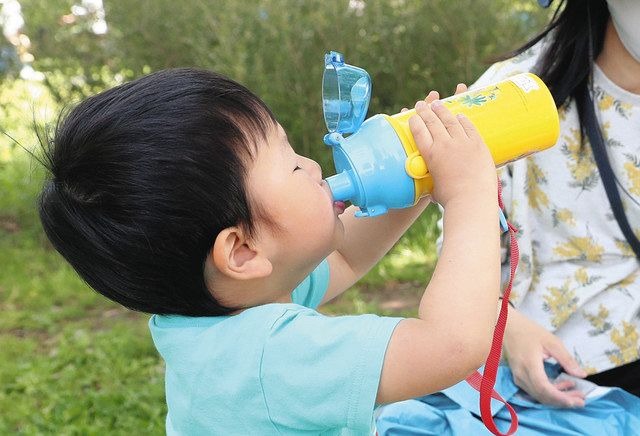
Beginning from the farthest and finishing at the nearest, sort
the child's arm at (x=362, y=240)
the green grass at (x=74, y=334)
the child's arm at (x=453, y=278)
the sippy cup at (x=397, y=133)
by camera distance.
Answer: the green grass at (x=74, y=334), the child's arm at (x=362, y=240), the sippy cup at (x=397, y=133), the child's arm at (x=453, y=278)

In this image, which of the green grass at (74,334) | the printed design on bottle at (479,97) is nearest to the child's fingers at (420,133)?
the printed design on bottle at (479,97)

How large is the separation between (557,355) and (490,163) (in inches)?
27.4

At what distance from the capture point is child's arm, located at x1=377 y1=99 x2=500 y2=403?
1.29m

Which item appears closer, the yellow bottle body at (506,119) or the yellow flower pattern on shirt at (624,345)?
the yellow bottle body at (506,119)

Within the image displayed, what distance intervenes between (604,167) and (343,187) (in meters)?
0.84

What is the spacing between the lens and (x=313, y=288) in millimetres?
1778

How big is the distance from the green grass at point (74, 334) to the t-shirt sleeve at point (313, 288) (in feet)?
3.96

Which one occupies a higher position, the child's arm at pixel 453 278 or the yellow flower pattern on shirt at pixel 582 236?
the child's arm at pixel 453 278

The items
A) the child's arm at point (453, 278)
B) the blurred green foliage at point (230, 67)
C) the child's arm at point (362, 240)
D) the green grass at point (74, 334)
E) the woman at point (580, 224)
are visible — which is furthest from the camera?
the blurred green foliage at point (230, 67)

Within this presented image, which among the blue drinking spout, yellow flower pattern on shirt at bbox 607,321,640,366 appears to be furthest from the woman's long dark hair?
the blue drinking spout

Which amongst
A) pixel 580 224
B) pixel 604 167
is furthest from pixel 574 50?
pixel 580 224

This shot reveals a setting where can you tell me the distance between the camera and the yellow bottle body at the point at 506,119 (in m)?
1.43

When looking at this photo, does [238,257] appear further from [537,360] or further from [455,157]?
[537,360]

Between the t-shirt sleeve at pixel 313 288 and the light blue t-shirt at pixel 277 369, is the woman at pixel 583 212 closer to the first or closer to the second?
the t-shirt sleeve at pixel 313 288
